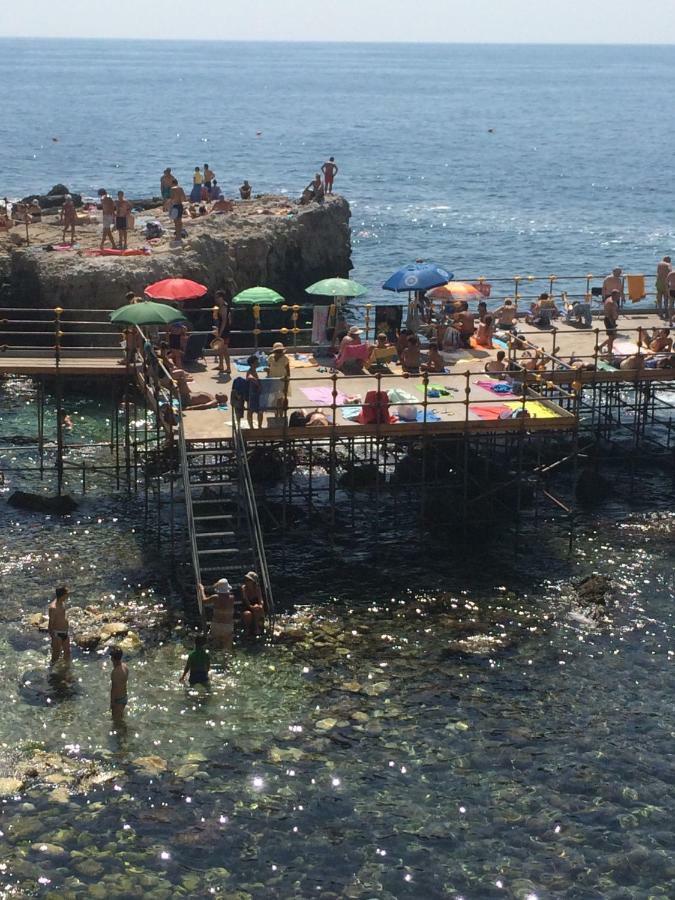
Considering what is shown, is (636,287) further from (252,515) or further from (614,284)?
(252,515)

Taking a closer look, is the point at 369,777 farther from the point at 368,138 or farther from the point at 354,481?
the point at 368,138

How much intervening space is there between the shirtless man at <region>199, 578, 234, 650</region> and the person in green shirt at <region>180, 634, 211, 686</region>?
3.74 feet

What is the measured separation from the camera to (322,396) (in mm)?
34438

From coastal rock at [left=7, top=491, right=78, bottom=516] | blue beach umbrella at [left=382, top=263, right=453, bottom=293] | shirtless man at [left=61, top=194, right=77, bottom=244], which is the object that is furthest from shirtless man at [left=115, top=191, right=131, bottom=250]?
coastal rock at [left=7, top=491, right=78, bottom=516]

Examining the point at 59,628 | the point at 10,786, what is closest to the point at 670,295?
the point at 59,628

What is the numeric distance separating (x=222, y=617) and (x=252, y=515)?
11.6 ft

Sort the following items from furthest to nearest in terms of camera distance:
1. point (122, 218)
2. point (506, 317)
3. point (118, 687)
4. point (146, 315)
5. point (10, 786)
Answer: point (122, 218) < point (506, 317) < point (146, 315) < point (118, 687) < point (10, 786)

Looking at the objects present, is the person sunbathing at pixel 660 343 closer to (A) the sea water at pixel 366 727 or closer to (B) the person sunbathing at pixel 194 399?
(A) the sea water at pixel 366 727

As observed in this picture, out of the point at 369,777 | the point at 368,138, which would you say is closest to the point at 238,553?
the point at 369,777

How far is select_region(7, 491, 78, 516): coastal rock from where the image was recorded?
119 ft

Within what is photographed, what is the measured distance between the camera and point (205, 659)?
27000 mm

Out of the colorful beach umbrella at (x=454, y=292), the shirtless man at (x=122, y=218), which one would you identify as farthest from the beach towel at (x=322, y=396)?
the shirtless man at (x=122, y=218)

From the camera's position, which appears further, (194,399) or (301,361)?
(301,361)

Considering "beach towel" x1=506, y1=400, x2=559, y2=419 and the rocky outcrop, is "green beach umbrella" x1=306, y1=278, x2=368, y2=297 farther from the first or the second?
the rocky outcrop
